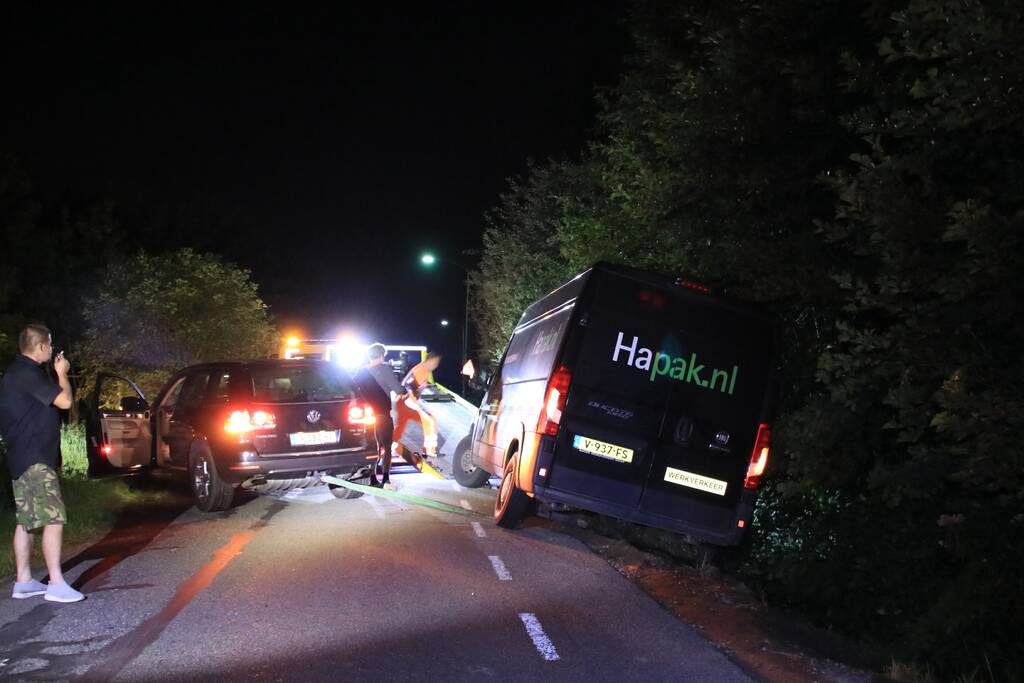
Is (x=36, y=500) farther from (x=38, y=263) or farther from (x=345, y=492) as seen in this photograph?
(x=38, y=263)

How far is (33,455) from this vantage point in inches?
244

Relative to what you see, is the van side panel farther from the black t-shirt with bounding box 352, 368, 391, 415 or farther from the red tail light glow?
the black t-shirt with bounding box 352, 368, 391, 415

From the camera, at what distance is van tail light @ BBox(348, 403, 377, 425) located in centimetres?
998

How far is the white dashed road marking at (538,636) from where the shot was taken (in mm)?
5215

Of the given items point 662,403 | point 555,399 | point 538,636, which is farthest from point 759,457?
point 538,636

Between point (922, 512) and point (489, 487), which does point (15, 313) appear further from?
point (922, 512)

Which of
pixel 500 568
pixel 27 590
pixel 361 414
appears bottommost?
pixel 27 590

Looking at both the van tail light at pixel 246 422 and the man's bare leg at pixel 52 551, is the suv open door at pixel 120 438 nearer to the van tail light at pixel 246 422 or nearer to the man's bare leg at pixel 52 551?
the van tail light at pixel 246 422

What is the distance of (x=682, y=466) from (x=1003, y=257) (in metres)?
3.45

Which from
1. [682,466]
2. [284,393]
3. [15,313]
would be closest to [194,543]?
[284,393]

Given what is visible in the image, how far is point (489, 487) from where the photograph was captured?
12.6m

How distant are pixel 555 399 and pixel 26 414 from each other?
4.15 m

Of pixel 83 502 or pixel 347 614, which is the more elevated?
pixel 347 614

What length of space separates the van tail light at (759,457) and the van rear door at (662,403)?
6 cm
